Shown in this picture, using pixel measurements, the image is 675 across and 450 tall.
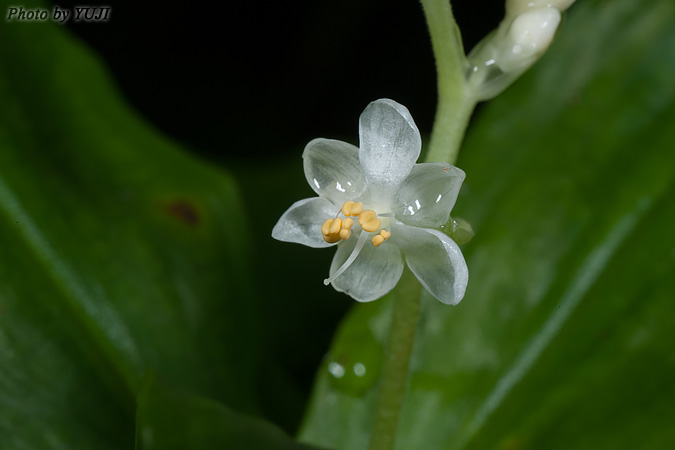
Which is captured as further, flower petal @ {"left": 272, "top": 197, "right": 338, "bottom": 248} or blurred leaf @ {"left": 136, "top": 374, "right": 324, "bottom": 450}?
flower petal @ {"left": 272, "top": 197, "right": 338, "bottom": 248}

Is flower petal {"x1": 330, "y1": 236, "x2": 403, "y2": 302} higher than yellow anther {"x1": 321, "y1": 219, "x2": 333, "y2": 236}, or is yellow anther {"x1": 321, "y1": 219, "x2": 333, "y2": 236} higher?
yellow anther {"x1": 321, "y1": 219, "x2": 333, "y2": 236}

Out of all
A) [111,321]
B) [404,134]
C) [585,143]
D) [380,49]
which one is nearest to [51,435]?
[111,321]

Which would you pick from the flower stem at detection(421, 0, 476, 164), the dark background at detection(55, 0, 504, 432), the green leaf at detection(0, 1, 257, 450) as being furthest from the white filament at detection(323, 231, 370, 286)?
the dark background at detection(55, 0, 504, 432)

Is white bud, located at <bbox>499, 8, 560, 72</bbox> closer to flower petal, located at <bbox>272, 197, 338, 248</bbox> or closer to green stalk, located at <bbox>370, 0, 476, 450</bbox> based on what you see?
green stalk, located at <bbox>370, 0, 476, 450</bbox>

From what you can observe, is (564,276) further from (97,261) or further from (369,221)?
(97,261)

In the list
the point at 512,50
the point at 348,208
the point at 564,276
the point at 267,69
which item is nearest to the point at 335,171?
the point at 348,208

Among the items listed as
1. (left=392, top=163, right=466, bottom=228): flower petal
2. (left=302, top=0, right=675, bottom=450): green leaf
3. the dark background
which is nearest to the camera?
(left=392, top=163, right=466, bottom=228): flower petal

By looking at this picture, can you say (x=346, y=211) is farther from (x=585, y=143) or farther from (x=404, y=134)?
(x=585, y=143)
